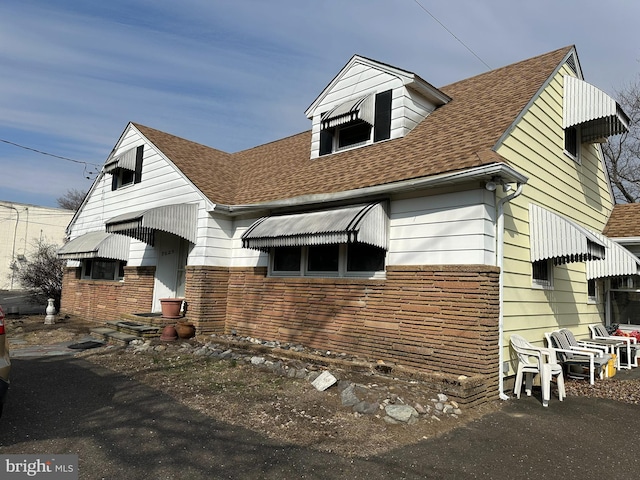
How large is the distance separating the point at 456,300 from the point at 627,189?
918 inches

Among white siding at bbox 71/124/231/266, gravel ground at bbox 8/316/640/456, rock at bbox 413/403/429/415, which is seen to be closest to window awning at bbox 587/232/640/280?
gravel ground at bbox 8/316/640/456

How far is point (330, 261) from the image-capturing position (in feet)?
29.7

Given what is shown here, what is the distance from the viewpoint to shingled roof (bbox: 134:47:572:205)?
7.63 meters

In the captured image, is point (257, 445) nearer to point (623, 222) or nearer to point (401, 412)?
point (401, 412)

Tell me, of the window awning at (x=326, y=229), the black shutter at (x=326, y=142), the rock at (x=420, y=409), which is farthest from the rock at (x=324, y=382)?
the black shutter at (x=326, y=142)

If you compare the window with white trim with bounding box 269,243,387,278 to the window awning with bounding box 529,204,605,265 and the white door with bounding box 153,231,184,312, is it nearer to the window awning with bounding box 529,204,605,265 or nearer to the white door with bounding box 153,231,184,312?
the window awning with bounding box 529,204,605,265

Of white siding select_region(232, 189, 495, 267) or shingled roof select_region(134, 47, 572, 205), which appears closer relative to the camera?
white siding select_region(232, 189, 495, 267)

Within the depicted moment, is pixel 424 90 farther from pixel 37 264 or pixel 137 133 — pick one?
pixel 37 264

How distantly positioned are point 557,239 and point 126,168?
12.6 metres

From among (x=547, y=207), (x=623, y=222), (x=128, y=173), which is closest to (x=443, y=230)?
(x=547, y=207)

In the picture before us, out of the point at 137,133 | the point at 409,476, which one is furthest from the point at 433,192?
the point at 137,133

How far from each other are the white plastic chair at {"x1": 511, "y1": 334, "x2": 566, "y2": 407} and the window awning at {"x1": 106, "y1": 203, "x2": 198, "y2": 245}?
795cm

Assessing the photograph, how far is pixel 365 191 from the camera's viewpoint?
800 centimetres

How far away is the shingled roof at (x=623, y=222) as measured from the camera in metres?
11.5
